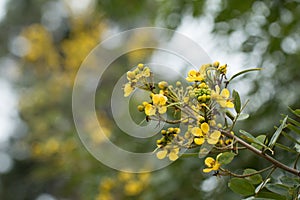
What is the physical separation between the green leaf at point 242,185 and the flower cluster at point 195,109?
4cm

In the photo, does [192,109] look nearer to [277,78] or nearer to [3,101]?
[277,78]

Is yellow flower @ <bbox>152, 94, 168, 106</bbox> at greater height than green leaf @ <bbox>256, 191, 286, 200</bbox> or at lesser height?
greater

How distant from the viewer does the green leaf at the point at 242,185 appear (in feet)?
1.74

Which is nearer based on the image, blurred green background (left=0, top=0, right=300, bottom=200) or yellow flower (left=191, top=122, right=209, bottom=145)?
yellow flower (left=191, top=122, right=209, bottom=145)

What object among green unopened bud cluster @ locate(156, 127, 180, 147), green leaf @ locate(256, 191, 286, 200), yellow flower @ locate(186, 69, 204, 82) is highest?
yellow flower @ locate(186, 69, 204, 82)

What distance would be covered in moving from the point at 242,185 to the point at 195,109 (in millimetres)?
115

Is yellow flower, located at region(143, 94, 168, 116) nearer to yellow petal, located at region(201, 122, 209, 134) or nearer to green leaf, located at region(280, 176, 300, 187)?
yellow petal, located at region(201, 122, 209, 134)

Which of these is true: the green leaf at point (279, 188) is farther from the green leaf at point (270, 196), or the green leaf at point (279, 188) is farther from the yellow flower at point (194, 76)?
the yellow flower at point (194, 76)

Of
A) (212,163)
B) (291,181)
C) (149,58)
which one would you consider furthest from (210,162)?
(149,58)

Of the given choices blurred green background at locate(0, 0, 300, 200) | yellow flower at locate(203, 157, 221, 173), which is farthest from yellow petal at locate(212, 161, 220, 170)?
blurred green background at locate(0, 0, 300, 200)

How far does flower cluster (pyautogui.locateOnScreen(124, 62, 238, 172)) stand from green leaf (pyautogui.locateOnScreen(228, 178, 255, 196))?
0.14 ft

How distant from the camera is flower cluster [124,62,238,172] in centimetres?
48

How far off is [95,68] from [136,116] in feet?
2.39

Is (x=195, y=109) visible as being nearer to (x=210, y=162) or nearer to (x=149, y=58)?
(x=210, y=162)
